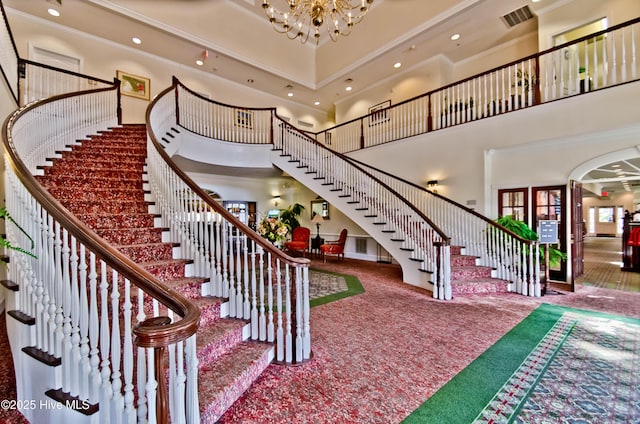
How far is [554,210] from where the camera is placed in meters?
Answer: 5.60

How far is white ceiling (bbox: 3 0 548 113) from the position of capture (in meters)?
6.45

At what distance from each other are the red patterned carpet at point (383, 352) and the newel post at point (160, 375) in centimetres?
76

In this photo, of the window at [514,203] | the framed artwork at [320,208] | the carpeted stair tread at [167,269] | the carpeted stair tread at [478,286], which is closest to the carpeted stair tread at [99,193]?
the carpeted stair tread at [167,269]

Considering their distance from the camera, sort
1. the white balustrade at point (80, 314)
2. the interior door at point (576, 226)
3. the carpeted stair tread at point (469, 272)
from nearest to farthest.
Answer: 1. the white balustrade at point (80, 314)
2. the carpeted stair tread at point (469, 272)
3. the interior door at point (576, 226)

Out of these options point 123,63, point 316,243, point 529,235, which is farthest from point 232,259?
point 123,63

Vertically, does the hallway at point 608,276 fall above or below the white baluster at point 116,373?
below

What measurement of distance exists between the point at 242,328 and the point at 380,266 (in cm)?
551

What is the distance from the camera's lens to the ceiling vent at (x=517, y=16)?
6.59 meters

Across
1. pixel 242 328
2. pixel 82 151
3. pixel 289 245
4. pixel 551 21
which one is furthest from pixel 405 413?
pixel 551 21

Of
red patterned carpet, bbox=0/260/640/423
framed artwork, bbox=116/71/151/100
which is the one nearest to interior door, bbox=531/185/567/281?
red patterned carpet, bbox=0/260/640/423

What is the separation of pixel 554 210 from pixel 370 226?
373 cm

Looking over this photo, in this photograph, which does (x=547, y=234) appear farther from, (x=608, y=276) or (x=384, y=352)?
(x=384, y=352)

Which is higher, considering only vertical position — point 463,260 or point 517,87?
point 517,87

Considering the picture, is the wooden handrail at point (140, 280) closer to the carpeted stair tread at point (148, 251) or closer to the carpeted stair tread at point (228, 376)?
the carpeted stair tread at point (228, 376)
